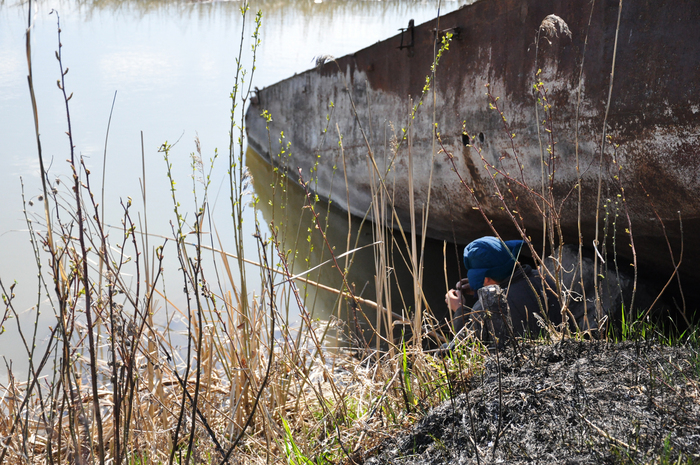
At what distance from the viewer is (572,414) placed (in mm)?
1303

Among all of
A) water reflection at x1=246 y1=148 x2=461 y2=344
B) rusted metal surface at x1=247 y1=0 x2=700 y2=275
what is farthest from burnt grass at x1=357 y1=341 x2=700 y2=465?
water reflection at x1=246 y1=148 x2=461 y2=344

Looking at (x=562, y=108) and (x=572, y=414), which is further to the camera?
(x=562, y=108)

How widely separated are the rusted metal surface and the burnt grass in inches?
22.5

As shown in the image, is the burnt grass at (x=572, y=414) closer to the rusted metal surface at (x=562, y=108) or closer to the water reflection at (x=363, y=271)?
the rusted metal surface at (x=562, y=108)

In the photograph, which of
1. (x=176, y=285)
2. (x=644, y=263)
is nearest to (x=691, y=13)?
(x=644, y=263)

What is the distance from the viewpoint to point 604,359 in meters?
1.57

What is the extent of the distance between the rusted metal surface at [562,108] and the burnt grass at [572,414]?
1.88 feet

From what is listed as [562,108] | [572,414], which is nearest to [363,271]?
[562,108]

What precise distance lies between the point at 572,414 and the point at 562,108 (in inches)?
88.2

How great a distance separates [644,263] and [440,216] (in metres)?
1.78

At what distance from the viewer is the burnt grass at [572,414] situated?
3.81 feet

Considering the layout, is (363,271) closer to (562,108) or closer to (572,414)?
(562,108)

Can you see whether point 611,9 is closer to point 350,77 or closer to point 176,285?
point 350,77

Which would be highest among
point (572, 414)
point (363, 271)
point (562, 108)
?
point (562, 108)
